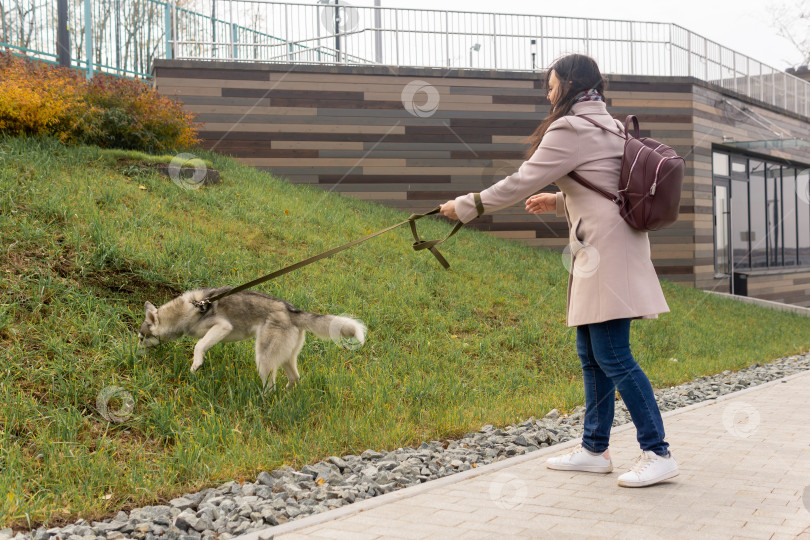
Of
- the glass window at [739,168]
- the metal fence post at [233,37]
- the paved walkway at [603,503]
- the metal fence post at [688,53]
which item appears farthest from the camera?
the glass window at [739,168]

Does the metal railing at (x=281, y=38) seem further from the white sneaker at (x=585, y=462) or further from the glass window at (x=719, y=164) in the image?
the white sneaker at (x=585, y=462)

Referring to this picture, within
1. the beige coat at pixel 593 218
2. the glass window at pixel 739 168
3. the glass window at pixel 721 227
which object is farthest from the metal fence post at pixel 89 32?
the glass window at pixel 739 168

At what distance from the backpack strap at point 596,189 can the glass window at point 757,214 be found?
66.6 feet

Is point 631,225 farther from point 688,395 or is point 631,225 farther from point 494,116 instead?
point 494,116

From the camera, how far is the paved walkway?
10.6 ft

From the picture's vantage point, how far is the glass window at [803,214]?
990 inches

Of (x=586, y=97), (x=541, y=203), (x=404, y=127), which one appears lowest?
(x=541, y=203)

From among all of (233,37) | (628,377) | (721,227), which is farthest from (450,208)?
(721,227)

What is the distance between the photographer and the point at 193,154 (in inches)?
525

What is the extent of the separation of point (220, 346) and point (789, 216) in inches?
948

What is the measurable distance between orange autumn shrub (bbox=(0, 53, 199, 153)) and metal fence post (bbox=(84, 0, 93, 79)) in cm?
398

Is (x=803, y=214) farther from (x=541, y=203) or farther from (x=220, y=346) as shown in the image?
(x=220, y=346)

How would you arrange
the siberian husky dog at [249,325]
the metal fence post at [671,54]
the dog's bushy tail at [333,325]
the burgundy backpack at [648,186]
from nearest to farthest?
1. the burgundy backpack at [648,186]
2. the dog's bushy tail at [333,325]
3. the siberian husky dog at [249,325]
4. the metal fence post at [671,54]

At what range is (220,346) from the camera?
237 inches
